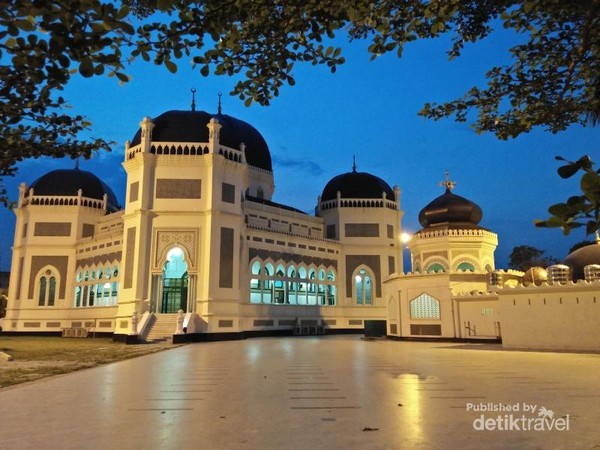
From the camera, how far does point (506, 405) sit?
225 inches

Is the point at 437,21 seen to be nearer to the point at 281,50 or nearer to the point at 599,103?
the point at 281,50

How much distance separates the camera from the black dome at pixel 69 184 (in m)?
36.5

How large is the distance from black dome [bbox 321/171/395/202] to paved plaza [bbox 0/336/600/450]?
29825 mm

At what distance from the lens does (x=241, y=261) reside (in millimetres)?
29688

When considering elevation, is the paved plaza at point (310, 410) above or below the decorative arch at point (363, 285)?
below

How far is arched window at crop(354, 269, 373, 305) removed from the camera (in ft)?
120

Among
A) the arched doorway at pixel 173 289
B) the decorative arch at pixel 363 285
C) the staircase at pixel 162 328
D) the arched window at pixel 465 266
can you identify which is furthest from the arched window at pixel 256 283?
the arched window at pixel 465 266

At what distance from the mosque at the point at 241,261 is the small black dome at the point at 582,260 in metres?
0.11

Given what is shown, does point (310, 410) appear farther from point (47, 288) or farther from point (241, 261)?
point (47, 288)

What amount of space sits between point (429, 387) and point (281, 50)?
5784mm

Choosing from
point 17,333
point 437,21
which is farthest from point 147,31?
point 17,333

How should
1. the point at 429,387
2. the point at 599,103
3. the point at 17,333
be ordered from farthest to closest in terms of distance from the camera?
the point at 17,333, the point at 429,387, the point at 599,103

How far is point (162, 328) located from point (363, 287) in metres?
18.0

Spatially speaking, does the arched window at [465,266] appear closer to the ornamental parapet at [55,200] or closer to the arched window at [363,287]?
the arched window at [363,287]
